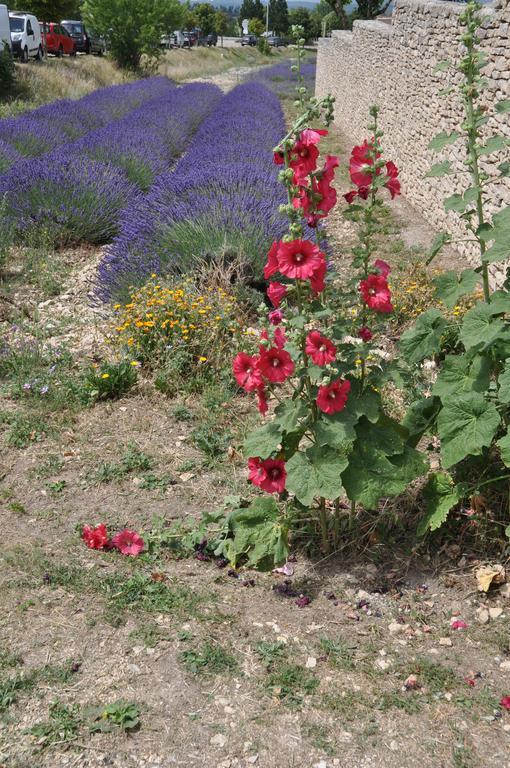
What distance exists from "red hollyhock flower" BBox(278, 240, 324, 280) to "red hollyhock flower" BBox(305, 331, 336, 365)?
0.19 m

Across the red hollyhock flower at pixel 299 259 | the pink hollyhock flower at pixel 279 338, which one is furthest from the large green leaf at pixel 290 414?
the red hollyhock flower at pixel 299 259

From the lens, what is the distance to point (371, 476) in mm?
2385

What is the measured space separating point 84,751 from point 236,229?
3.94m

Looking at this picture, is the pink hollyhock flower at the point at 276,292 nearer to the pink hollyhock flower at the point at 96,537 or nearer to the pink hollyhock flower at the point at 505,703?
the pink hollyhock flower at the point at 96,537

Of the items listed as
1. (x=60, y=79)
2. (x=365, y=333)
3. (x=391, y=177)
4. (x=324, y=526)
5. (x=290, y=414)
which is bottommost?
(x=324, y=526)

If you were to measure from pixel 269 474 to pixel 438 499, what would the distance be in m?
0.63

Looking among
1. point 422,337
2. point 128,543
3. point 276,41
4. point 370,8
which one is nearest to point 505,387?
point 422,337

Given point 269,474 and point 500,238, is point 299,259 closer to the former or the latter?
point 500,238

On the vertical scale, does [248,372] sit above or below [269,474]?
above

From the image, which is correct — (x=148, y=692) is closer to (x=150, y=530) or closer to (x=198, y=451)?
(x=150, y=530)

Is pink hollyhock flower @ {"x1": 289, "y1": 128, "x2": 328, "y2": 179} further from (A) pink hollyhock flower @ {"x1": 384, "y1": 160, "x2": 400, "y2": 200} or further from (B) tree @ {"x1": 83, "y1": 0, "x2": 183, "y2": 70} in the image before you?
(B) tree @ {"x1": 83, "y1": 0, "x2": 183, "y2": 70}

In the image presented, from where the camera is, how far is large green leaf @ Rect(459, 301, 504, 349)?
7.48 feet

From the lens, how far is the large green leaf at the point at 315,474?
227 centimetres

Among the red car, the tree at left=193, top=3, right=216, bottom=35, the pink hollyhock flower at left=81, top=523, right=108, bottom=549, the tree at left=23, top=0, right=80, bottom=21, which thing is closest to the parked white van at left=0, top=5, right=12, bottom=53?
the tree at left=23, top=0, right=80, bottom=21
